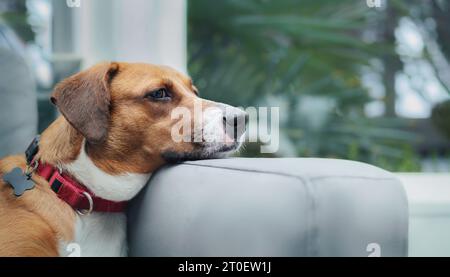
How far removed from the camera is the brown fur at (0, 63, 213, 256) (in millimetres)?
913

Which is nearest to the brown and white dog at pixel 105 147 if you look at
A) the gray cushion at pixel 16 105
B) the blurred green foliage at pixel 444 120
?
the gray cushion at pixel 16 105

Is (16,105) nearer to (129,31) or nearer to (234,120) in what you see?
(129,31)

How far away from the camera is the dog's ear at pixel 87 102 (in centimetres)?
93

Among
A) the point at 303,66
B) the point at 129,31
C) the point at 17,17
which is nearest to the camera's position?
the point at 129,31

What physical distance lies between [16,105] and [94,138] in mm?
378

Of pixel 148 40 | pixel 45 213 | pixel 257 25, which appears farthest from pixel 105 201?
pixel 257 25

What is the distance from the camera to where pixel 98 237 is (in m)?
0.97

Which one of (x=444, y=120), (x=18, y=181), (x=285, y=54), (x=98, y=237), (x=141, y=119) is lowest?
(x=444, y=120)

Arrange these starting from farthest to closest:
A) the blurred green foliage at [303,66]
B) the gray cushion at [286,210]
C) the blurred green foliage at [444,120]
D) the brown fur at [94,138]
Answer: the blurred green foliage at [444,120] < the blurred green foliage at [303,66] < the brown fur at [94,138] < the gray cushion at [286,210]

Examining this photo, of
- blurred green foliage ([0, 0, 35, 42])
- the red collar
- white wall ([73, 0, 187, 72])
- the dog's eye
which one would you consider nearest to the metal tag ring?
the red collar

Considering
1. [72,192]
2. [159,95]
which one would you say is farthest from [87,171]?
[159,95]

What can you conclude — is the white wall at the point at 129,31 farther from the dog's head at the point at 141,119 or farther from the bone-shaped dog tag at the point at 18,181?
the bone-shaped dog tag at the point at 18,181

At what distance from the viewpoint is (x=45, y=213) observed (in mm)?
925

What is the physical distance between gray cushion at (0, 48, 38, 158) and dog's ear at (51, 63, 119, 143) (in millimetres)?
248
